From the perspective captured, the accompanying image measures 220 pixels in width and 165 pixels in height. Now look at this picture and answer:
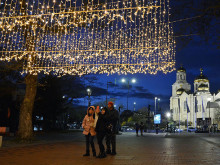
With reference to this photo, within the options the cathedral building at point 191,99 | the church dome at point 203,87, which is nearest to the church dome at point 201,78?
the cathedral building at point 191,99

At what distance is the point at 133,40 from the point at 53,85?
22.1 meters

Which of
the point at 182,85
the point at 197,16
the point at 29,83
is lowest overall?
the point at 29,83

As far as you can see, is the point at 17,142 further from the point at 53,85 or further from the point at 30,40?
the point at 53,85

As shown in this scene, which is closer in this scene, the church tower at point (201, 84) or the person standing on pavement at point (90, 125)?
the person standing on pavement at point (90, 125)

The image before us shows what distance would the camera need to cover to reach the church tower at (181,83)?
109650 millimetres

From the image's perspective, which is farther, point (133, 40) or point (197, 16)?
point (133, 40)

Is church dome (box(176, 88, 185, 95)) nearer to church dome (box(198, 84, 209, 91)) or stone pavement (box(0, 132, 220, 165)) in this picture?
church dome (box(198, 84, 209, 91))

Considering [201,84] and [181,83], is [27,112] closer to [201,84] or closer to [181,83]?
[201,84]

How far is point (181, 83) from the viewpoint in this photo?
4360 inches

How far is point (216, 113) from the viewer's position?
84.8 meters

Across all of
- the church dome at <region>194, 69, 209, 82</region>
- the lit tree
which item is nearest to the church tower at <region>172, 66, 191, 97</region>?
the church dome at <region>194, 69, 209, 82</region>

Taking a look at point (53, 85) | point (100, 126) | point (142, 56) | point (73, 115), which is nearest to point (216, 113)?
point (73, 115)

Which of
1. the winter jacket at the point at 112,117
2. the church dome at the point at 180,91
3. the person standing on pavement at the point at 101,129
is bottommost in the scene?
the person standing on pavement at the point at 101,129

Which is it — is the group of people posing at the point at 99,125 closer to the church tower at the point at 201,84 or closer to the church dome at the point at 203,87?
the church dome at the point at 203,87
